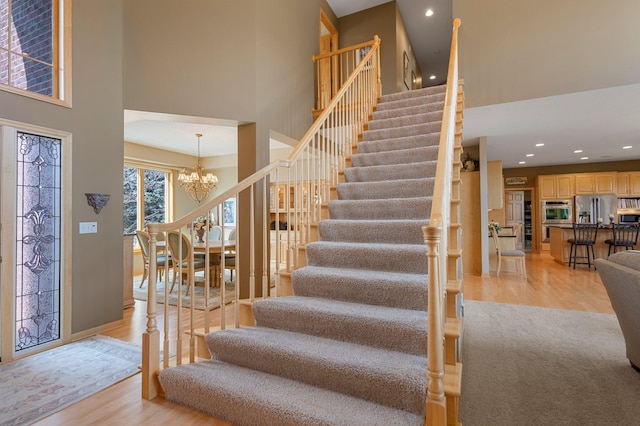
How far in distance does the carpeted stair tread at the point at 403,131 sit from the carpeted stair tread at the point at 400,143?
0.13 metres

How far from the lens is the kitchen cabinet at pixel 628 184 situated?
8328 mm

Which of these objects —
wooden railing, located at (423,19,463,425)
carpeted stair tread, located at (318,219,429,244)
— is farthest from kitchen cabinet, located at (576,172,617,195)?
wooden railing, located at (423,19,463,425)

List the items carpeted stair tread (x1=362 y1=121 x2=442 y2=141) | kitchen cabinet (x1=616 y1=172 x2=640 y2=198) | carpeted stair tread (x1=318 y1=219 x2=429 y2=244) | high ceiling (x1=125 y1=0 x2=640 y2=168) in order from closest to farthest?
carpeted stair tread (x1=318 y1=219 x2=429 y2=244) → carpeted stair tread (x1=362 y1=121 x2=442 y2=141) → high ceiling (x1=125 y1=0 x2=640 y2=168) → kitchen cabinet (x1=616 y1=172 x2=640 y2=198)

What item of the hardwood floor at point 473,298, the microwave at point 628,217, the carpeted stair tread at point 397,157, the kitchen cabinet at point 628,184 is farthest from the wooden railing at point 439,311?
the microwave at point 628,217

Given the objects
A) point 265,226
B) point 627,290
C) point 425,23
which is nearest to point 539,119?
point 425,23

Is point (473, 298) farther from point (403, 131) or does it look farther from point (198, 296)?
point (198, 296)

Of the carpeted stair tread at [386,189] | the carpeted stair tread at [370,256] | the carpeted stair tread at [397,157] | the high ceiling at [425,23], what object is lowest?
the carpeted stair tread at [370,256]

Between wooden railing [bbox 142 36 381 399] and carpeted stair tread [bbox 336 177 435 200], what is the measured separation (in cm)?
21

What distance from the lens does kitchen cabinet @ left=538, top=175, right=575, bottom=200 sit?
29.2 feet

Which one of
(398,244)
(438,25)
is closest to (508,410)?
(398,244)

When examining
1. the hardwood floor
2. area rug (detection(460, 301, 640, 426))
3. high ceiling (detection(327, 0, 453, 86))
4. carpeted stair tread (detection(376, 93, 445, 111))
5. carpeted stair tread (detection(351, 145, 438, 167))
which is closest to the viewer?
the hardwood floor

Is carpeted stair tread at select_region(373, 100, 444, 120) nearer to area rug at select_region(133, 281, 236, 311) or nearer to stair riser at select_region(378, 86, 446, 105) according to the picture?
stair riser at select_region(378, 86, 446, 105)

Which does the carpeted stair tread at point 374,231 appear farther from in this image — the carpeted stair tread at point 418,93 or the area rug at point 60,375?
the carpeted stair tread at point 418,93

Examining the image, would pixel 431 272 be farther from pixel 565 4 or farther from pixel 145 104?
pixel 565 4
